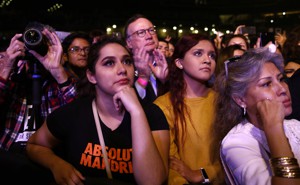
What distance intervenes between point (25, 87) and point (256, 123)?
1557mm

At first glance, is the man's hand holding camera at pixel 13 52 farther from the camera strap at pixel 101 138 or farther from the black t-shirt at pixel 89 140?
the camera strap at pixel 101 138

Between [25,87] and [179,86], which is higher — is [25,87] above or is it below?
above

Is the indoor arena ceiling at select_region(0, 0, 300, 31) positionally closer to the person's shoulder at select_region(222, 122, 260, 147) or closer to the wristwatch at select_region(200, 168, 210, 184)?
the wristwatch at select_region(200, 168, 210, 184)

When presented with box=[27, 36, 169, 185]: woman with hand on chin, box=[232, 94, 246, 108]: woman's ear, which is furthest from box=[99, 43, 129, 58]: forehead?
box=[232, 94, 246, 108]: woman's ear

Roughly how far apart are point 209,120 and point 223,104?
21.9 inches

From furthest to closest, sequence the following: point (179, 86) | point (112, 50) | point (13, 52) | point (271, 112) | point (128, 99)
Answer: point (179, 86), point (13, 52), point (112, 50), point (128, 99), point (271, 112)

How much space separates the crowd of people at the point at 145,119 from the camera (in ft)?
5.16

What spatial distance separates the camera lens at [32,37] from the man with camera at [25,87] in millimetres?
55

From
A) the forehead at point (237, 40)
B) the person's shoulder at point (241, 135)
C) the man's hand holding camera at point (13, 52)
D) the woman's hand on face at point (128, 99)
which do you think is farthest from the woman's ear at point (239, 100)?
the forehead at point (237, 40)

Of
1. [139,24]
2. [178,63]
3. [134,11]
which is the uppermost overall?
[134,11]

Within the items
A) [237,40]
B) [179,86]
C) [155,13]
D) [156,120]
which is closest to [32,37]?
[156,120]

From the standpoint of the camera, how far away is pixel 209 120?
2441 millimetres

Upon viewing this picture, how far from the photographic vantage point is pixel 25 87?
242 centimetres

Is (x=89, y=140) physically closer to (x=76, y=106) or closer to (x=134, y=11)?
(x=76, y=106)
